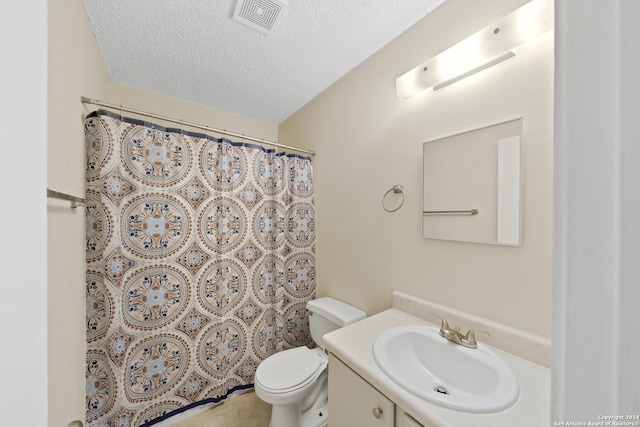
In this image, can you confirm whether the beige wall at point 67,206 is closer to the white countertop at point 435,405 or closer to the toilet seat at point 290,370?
the toilet seat at point 290,370

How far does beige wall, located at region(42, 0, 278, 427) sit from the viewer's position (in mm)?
764

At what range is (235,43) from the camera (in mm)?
1289

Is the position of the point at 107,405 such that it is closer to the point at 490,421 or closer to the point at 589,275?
the point at 490,421

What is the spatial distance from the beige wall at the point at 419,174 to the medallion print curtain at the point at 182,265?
0.35 meters

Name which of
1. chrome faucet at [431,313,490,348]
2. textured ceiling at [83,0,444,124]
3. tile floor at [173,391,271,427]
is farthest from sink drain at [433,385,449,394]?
textured ceiling at [83,0,444,124]

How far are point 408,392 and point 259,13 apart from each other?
1.68m

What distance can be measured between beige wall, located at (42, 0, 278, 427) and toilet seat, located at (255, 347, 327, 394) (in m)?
0.80

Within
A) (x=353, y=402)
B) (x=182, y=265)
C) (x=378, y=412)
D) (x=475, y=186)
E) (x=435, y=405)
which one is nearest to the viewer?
A: (x=435, y=405)

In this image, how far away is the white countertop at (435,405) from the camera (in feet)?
1.95

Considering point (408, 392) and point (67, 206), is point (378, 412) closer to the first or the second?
point (408, 392)

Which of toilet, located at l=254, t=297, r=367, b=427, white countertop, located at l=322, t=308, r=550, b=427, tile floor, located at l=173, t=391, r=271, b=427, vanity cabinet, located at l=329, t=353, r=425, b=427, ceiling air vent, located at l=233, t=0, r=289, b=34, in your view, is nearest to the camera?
white countertop, located at l=322, t=308, r=550, b=427

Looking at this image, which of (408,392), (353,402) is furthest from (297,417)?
(408,392)

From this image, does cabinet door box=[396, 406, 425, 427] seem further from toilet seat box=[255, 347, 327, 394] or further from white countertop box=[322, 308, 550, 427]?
toilet seat box=[255, 347, 327, 394]

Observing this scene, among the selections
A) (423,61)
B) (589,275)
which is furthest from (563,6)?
(423,61)
